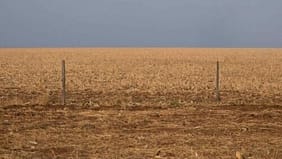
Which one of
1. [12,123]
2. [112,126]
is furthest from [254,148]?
[12,123]

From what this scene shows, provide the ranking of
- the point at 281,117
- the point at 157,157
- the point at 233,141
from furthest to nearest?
the point at 281,117, the point at 233,141, the point at 157,157

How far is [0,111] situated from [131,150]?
17.3 ft

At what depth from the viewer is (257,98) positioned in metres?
17.7

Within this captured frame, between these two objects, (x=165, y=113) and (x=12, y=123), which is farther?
(x=165, y=113)

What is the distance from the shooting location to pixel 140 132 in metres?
9.62

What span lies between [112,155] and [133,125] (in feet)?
8.62

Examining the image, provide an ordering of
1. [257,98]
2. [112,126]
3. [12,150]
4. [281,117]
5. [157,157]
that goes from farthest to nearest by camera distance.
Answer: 1. [257,98]
2. [281,117]
3. [112,126]
4. [12,150]
5. [157,157]

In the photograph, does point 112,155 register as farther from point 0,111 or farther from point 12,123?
point 0,111

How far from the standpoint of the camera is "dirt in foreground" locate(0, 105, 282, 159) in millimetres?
8008

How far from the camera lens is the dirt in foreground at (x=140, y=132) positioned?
801 centimetres

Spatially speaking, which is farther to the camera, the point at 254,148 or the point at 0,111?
the point at 0,111

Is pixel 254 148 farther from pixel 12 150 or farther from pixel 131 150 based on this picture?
pixel 12 150

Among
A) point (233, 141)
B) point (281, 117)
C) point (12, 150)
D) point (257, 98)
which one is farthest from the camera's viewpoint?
point (257, 98)

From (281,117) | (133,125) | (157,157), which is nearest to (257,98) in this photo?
(281,117)
